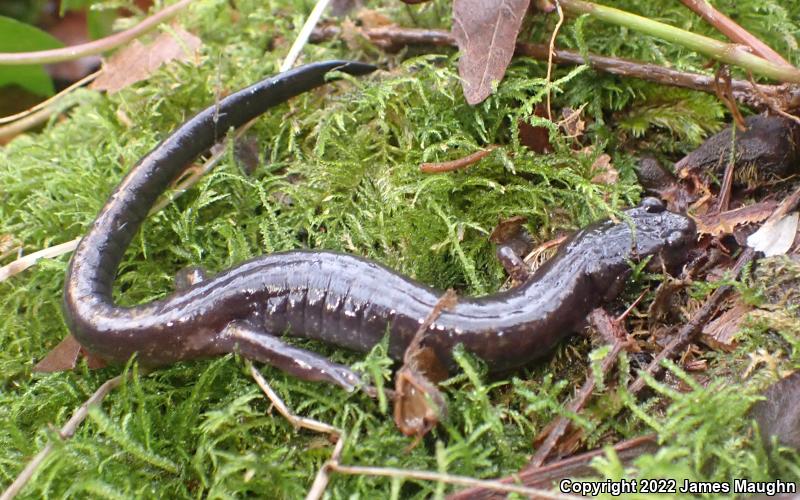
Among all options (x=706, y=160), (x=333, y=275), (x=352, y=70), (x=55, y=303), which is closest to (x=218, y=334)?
(x=333, y=275)

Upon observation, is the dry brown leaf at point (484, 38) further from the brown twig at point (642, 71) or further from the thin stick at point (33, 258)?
the thin stick at point (33, 258)

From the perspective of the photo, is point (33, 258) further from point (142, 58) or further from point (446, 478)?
point (446, 478)

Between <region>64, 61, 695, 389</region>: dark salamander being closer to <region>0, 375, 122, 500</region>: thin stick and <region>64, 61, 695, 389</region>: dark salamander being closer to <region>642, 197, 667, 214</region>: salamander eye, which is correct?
<region>642, 197, 667, 214</region>: salamander eye

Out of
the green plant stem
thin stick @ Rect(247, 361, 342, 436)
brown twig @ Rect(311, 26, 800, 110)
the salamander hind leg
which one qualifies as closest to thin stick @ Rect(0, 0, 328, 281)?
the salamander hind leg

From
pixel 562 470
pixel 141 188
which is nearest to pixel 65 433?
pixel 141 188

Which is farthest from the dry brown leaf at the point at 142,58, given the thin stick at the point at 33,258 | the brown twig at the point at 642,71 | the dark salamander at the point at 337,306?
the brown twig at the point at 642,71
